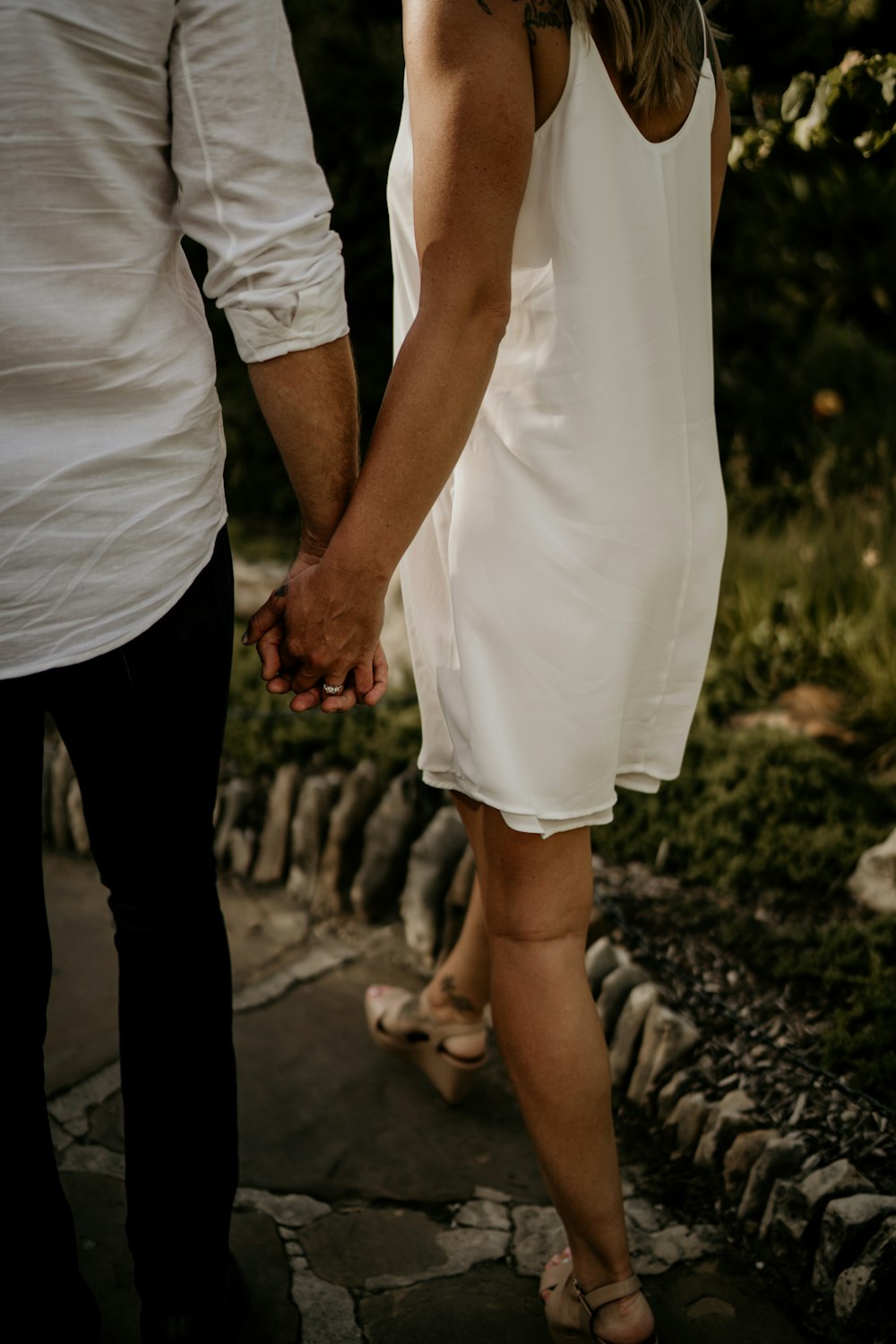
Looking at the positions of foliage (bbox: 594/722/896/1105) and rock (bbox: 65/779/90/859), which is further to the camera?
rock (bbox: 65/779/90/859)

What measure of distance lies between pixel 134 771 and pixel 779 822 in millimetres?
1806

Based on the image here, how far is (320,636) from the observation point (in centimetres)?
146

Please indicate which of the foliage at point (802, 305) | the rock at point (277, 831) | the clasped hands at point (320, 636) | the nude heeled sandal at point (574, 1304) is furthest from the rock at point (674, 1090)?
the foliage at point (802, 305)

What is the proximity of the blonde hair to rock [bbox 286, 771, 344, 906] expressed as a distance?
6.10 ft

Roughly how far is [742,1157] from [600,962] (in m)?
0.49

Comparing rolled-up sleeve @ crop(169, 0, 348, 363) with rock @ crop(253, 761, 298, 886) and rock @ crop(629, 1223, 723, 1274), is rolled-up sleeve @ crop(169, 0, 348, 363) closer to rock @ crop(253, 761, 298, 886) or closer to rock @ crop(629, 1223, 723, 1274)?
rock @ crop(629, 1223, 723, 1274)

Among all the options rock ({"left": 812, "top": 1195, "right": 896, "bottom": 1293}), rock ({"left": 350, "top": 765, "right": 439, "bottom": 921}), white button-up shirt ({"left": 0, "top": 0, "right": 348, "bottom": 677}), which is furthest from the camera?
rock ({"left": 350, "top": 765, "right": 439, "bottom": 921})

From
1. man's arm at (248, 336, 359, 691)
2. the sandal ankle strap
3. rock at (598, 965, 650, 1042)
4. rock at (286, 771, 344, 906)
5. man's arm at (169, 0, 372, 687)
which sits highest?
man's arm at (169, 0, 372, 687)

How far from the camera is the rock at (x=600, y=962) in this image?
2.35 meters

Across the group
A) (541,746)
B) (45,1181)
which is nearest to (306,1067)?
(45,1181)

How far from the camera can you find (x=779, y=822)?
9.05 feet

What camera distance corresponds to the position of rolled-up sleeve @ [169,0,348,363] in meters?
1.16

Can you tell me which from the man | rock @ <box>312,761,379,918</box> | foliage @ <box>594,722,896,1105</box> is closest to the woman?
the man

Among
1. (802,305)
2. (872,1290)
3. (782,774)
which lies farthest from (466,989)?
(802,305)
